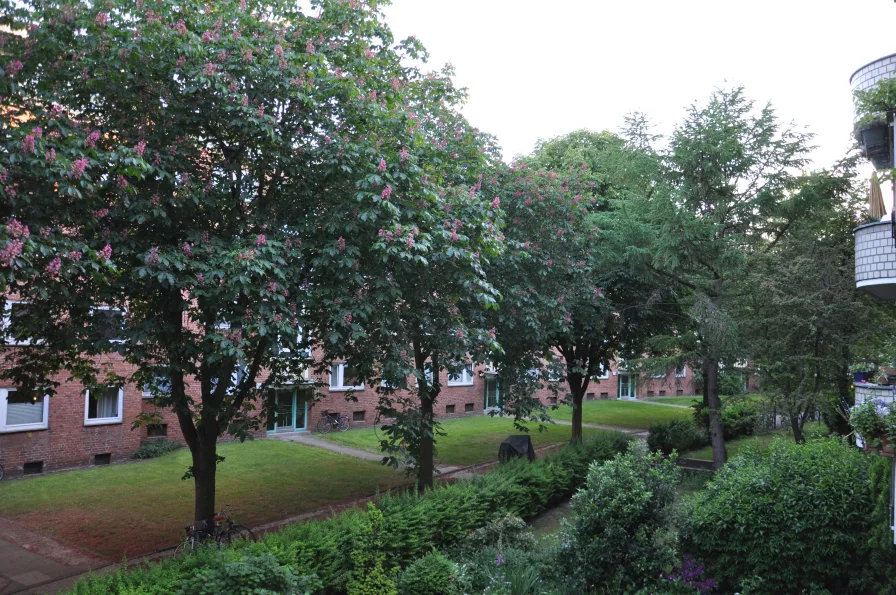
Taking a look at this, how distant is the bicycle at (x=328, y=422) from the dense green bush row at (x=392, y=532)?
12.9m

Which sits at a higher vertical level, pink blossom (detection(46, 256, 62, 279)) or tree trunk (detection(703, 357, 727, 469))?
pink blossom (detection(46, 256, 62, 279))

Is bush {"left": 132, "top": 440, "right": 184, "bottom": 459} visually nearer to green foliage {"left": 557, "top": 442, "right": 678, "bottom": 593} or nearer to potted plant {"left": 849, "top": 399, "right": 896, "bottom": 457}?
green foliage {"left": 557, "top": 442, "right": 678, "bottom": 593}

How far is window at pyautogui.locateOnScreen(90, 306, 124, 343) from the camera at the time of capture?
7.41 meters

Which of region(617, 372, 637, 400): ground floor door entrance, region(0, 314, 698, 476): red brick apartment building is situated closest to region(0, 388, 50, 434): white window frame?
region(0, 314, 698, 476): red brick apartment building

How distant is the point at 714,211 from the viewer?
49.8 ft

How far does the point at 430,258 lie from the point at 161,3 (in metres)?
4.80

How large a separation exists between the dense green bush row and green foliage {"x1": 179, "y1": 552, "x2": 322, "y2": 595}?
0.11 metres

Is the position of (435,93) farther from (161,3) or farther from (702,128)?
(702,128)

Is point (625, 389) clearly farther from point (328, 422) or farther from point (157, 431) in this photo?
point (157, 431)

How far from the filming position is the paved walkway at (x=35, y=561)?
9.30 metres

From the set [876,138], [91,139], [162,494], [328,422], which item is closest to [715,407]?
[876,138]

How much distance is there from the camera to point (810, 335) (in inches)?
525

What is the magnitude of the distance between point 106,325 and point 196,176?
2.24 metres

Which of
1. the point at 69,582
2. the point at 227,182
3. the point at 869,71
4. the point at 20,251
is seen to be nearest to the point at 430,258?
the point at 227,182
